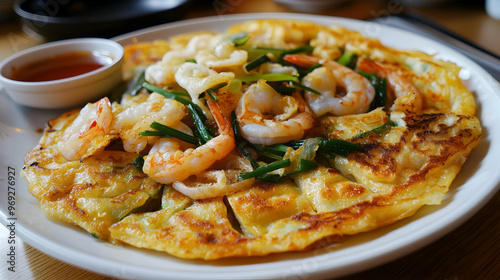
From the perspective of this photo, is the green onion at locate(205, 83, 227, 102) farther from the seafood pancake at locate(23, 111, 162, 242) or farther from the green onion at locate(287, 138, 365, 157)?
the green onion at locate(287, 138, 365, 157)

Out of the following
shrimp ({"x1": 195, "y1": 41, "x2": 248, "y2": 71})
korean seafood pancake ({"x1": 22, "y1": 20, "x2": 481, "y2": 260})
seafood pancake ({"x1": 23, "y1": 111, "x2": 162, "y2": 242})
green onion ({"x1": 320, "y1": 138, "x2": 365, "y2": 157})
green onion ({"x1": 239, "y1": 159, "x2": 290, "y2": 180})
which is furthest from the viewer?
shrimp ({"x1": 195, "y1": 41, "x2": 248, "y2": 71})

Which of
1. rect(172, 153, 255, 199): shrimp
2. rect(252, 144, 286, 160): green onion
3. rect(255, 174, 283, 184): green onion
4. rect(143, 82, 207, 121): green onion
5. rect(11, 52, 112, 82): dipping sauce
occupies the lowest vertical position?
rect(11, 52, 112, 82): dipping sauce

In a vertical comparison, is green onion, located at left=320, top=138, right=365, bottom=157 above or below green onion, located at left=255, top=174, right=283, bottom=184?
above

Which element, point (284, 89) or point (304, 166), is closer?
point (304, 166)

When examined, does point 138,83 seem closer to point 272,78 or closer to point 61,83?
point 61,83

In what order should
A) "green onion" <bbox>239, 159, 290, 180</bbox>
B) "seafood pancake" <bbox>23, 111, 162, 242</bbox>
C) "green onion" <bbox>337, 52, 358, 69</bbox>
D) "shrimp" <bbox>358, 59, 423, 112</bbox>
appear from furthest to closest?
1. "green onion" <bbox>337, 52, 358, 69</bbox>
2. "shrimp" <bbox>358, 59, 423, 112</bbox>
3. "green onion" <bbox>239, 159, 290, 180</bbox>
4. "seafood pancake" <bbox>23, 111, 162, 242</bbox>

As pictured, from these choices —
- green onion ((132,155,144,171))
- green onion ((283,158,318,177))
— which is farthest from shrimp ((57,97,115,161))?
green onion ((283,158,318,177))

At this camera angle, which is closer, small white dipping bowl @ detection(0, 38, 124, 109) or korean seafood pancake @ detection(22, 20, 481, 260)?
korean seafood pancake @ detection(22, 20, 481, 260)

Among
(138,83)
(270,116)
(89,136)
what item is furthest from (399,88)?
(89,136)

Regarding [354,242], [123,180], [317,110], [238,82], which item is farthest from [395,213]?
[123,180]
